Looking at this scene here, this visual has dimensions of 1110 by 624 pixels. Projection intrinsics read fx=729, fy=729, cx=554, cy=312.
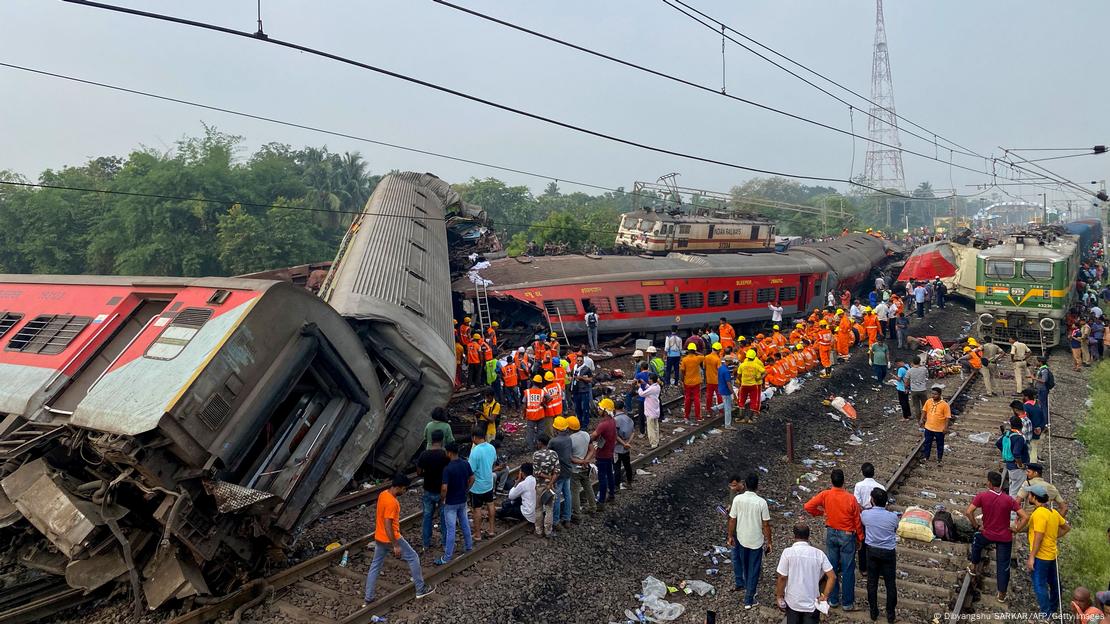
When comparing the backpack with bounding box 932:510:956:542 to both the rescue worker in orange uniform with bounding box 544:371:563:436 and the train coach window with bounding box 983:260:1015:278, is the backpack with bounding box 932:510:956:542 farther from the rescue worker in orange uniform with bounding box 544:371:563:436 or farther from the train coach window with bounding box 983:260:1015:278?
the train coach window with bounding box 983:260:1015:278

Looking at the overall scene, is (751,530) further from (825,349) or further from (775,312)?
(775,312)

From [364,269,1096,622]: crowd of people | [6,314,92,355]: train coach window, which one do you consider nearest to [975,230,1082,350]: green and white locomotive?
[364,269,1096,622]: crowd of people

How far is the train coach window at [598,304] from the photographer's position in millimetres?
20062

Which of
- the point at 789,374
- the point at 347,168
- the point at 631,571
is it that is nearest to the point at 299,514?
the point at 631,571

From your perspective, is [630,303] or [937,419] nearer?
[937,419]

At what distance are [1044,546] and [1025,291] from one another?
16.5 meters

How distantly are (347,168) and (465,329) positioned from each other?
36696 mm

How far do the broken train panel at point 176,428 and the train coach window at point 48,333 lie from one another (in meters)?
0.03

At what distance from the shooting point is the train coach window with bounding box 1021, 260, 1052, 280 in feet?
67.6

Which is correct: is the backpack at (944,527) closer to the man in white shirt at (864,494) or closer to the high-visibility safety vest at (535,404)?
the man in white shirt at (864,494)

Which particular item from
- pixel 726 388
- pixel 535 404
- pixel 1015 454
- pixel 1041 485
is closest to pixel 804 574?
pixel 1041 485

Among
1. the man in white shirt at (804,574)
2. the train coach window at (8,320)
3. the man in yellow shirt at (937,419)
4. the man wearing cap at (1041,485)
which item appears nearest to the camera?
the man in white shirt at (804,574)

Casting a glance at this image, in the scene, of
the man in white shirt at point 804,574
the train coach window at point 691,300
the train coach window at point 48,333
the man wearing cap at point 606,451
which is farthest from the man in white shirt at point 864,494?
the train coach window at point 691,300

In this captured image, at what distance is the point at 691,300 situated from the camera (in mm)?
21859
